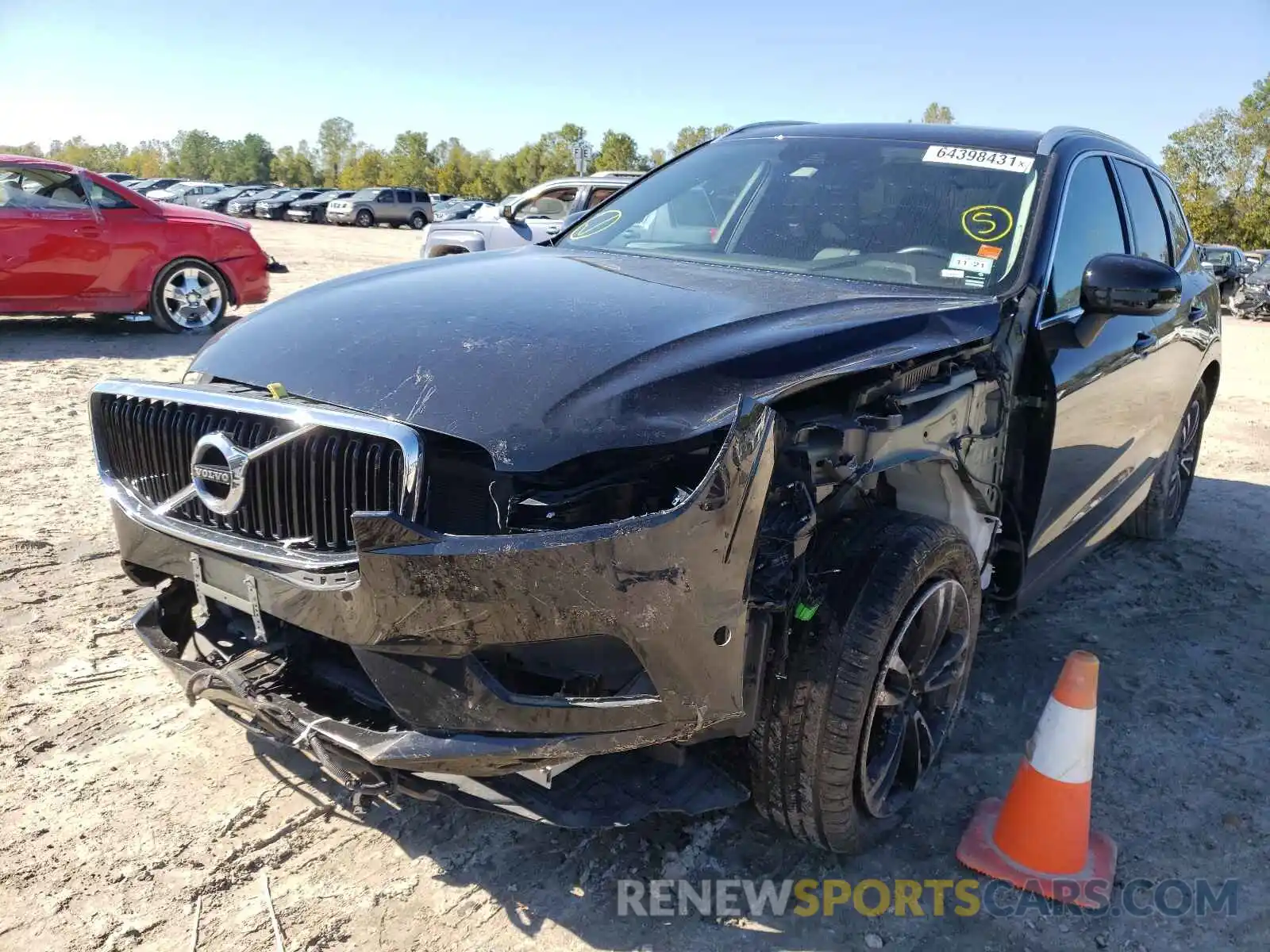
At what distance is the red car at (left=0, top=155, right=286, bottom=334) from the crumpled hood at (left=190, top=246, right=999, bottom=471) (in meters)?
7.69

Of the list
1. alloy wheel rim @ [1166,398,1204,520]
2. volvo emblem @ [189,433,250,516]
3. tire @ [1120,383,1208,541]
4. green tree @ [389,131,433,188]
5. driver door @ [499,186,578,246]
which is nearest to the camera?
volvo emblem @ [189,433,250,516]

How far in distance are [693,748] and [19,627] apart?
287 centimetres

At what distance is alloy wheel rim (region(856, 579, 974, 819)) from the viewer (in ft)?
8.54

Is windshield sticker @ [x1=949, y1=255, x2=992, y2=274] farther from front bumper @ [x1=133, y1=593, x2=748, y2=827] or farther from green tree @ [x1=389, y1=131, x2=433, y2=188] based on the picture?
green tree @ [x1=389, y1=131, x2=433, y2=188]

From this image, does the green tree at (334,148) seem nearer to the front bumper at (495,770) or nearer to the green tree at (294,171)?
the green tree at (294,171)

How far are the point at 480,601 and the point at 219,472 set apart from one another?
82 centimetres

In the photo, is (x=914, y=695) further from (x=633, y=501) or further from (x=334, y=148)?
(x=334, y=148)

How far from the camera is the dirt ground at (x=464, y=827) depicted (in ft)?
7.93

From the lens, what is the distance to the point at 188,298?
10.1 metres

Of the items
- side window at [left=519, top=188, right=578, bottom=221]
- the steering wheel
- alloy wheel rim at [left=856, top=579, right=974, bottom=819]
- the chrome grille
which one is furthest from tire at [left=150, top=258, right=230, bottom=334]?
alloy wheel rim at [left=856, top=579, right=974, bottom=819]

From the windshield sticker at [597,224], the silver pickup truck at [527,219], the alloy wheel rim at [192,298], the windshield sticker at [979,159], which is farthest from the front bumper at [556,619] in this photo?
the silver pickup truck at [527,219]

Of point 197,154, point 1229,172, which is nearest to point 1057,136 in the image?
point 1229,172

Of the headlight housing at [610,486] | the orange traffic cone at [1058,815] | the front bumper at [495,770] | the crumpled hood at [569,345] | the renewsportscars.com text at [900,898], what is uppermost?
the crumpled hood at [569,345]

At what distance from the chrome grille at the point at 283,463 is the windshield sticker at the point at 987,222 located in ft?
7.23
